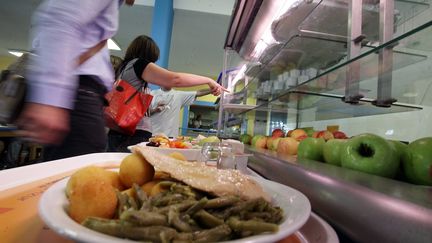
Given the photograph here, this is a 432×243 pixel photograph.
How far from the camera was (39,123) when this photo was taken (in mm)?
682

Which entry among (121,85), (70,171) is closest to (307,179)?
(70,171)

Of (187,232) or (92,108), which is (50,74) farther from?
(187,232)

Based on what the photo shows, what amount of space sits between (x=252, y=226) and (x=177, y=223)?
8 centimetres

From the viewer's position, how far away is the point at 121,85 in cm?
153

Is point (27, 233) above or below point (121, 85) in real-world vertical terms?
below

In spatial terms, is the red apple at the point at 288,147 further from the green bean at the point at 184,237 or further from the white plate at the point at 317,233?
the green bean at the point at 184,237

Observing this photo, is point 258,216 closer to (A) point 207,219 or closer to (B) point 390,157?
(A) point 207,219

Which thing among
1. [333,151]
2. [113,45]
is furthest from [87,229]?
[113,45]

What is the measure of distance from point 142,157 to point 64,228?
0.61ft

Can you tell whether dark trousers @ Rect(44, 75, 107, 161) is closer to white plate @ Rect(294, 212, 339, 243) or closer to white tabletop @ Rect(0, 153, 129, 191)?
white tabletop @ Rect(0, 153, 129, 191)

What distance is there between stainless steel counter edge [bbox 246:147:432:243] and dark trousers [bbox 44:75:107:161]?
78cm

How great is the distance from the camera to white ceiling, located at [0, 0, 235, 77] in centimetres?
387

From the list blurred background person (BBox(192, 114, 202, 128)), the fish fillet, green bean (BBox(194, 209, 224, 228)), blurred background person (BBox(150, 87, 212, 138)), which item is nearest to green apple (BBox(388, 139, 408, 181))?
the fish fillet

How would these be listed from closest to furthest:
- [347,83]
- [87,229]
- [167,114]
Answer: [87,229], [347,83], [167,114]
